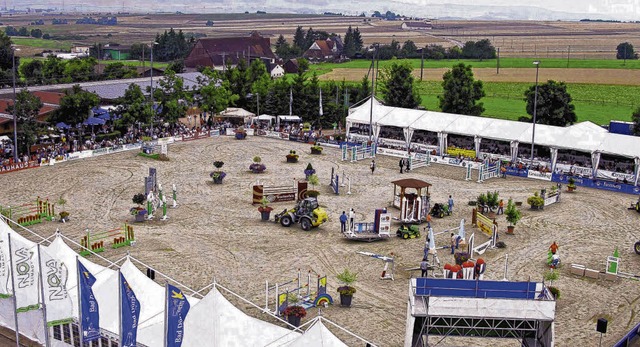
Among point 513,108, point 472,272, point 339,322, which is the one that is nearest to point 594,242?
point 472,272

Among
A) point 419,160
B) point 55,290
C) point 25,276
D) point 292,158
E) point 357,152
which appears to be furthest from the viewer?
point 357,152

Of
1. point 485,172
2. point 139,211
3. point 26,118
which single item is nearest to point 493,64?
point 485,172

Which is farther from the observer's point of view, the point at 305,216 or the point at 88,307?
the point at 305,216

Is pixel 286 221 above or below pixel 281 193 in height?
below

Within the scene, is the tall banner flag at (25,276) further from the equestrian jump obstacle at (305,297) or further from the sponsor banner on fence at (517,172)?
the sponsor banner on fence at (517,172)

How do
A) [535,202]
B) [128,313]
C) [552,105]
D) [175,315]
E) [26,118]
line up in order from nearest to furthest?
[175,315], [128,313], [535,202], [26,118], [552,105]

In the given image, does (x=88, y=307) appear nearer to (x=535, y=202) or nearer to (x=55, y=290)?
(x=55, y=290)

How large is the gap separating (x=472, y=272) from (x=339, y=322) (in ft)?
15.5

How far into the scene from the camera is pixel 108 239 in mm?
30938

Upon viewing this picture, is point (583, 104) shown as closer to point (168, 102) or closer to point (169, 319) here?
point (168, 102)

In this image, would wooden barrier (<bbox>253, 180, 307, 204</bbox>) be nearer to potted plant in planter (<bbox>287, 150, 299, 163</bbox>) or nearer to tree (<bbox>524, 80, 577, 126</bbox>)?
potted plant in planter (<bbox>287, 150, 299, 163</bbox>)

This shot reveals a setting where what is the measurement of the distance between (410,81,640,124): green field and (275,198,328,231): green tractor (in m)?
40.4

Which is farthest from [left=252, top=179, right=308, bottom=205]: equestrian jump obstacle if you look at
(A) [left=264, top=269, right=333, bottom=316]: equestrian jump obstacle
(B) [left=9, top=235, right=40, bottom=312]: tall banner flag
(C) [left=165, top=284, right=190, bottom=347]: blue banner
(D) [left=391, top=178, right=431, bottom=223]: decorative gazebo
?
→ (C) [left=165, top=284, right=190, bottom=347]: blue banner

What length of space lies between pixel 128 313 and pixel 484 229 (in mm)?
19682
